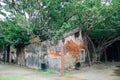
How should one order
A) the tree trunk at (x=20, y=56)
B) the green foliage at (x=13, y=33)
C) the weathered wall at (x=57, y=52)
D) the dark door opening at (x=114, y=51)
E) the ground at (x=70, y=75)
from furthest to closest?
the dark door opening at (x=114, y=51), the tree trunk at (x=20, y=56), the green foliage at (x=13, y=33), the weathered wall at (x=57, y=52), the ground at (x=70, y=75)

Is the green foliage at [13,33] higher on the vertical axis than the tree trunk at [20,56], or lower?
higher

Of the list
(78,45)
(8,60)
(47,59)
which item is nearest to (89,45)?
(78,45)

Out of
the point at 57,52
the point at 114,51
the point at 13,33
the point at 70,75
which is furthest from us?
the point at 114,51

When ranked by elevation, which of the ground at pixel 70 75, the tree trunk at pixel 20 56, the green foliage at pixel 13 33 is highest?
the green foliage at pixel 13 33

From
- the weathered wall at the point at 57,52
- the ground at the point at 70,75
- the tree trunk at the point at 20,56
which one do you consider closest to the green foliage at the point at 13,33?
the tree trunk at the point at 20,56

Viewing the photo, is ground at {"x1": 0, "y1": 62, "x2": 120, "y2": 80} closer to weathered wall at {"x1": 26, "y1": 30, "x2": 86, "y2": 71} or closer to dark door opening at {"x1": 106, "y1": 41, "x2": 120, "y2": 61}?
weathered wall at {"x1": 26, "y1": 30, "x2": 86, "y2": 71}

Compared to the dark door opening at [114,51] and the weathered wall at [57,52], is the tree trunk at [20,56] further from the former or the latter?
the dark door opening at [114,51]

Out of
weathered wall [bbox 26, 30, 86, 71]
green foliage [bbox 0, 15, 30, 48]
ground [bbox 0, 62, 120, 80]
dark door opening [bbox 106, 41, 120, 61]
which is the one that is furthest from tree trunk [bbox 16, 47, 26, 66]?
dark door opening [bbox 106, 41, 120, 61]

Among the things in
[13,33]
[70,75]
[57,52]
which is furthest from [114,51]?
[13,33]

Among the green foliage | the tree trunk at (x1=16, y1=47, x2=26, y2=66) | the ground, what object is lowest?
the ground

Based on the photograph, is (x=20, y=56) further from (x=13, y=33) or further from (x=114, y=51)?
(x=114, y=51)

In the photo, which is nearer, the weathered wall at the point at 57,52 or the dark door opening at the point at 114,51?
the weathered wall at the point at 57,52

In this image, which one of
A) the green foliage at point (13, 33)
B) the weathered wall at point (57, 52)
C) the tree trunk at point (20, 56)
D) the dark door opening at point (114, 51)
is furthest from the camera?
the dark door opening at point (114, 51)


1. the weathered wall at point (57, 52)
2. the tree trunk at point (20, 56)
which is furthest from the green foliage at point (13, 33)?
the weathered wall at point (57, 52)
